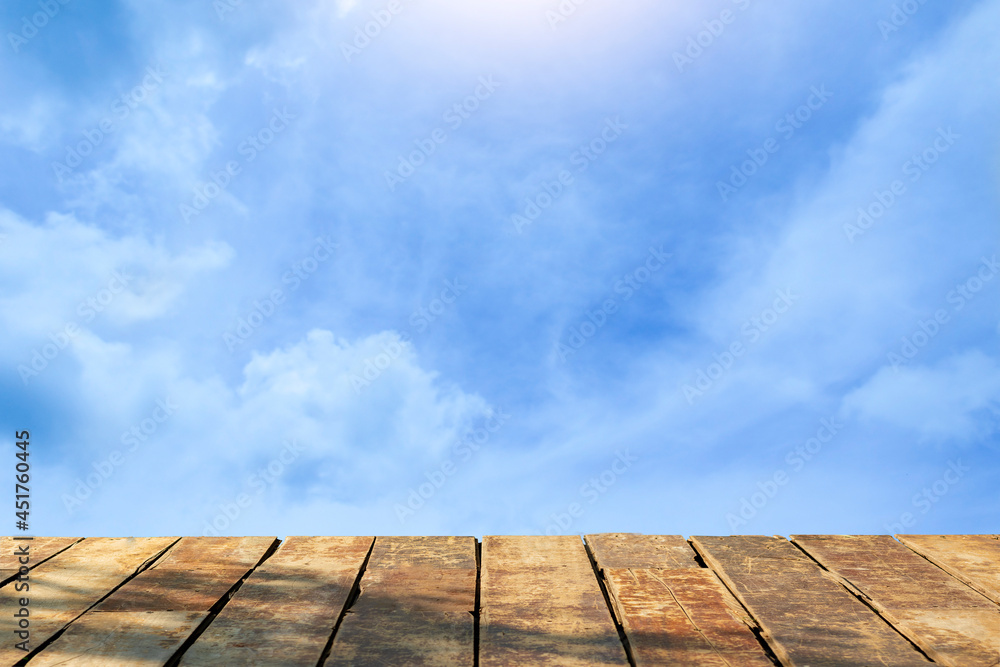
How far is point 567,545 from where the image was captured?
4.96 meters

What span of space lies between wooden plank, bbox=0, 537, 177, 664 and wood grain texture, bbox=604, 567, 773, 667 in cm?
313

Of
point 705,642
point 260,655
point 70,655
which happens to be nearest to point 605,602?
point 705,642

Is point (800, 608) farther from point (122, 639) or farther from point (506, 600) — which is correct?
point (122, 639)

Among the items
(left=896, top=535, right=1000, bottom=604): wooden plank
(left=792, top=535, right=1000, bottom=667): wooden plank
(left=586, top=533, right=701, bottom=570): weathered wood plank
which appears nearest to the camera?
(left=792, top=535, right=1000, bottom=667): wooden plank

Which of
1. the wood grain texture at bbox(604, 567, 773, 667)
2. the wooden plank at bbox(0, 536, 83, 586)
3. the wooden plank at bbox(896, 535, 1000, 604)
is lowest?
the wood grain texture at bbox(604, 567, 773, 667)

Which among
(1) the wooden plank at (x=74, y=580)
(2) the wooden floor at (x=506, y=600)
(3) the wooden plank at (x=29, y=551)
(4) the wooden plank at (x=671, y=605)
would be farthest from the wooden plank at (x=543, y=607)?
(3) the wooden plank at (x=29, y=551)

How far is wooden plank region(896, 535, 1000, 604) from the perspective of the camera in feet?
14.4

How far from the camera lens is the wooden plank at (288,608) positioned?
3428 millimetres

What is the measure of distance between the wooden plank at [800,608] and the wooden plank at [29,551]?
15.3ft

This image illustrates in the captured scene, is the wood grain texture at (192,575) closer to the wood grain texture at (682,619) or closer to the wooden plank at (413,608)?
Answer: the wooden plank at (413,608)

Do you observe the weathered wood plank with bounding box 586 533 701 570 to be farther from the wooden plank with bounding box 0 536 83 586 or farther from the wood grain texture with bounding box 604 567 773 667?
the wooden plank with bounding box 0 536 83 586

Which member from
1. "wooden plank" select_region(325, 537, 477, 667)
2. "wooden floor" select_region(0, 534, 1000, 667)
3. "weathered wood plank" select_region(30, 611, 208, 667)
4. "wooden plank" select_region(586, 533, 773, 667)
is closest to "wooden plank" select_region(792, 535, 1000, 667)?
"wooden floor" select_region(0, 534, 1000, 667)

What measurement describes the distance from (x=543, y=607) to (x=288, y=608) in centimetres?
147

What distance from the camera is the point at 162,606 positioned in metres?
4.01
